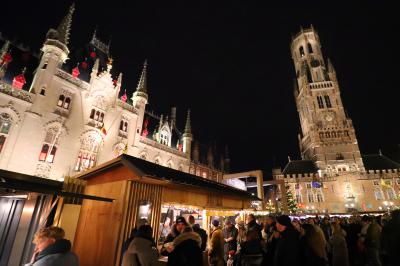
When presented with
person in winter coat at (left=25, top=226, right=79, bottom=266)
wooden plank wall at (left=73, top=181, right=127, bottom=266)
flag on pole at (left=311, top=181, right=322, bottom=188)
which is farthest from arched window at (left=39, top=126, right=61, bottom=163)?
flag on pole at (left=311, top=181, right=322, bottom=188)

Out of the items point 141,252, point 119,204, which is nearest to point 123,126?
point 119,204

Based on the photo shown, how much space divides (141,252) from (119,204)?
3.84 meters

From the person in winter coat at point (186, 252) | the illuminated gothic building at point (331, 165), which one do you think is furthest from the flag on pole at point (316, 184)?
the person in winter coat at point (186, 252)

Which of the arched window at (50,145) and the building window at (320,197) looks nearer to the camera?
the arched window at (50,145)

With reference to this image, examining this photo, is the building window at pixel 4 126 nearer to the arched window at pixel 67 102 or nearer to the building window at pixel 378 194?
the arched window at pixel 67 102

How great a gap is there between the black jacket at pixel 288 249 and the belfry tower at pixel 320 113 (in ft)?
175

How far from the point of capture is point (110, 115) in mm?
23484

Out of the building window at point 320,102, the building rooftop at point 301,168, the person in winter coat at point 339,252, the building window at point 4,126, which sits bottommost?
the person in winter coat at point 339,252

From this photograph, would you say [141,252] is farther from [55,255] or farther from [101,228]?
[101,228]

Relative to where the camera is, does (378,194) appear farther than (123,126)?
Yes

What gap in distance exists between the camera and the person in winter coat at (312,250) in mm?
5000

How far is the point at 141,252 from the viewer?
4301mm

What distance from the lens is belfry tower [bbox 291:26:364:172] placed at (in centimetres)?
5097

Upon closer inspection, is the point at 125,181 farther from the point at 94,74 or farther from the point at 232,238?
the point at 94,74
